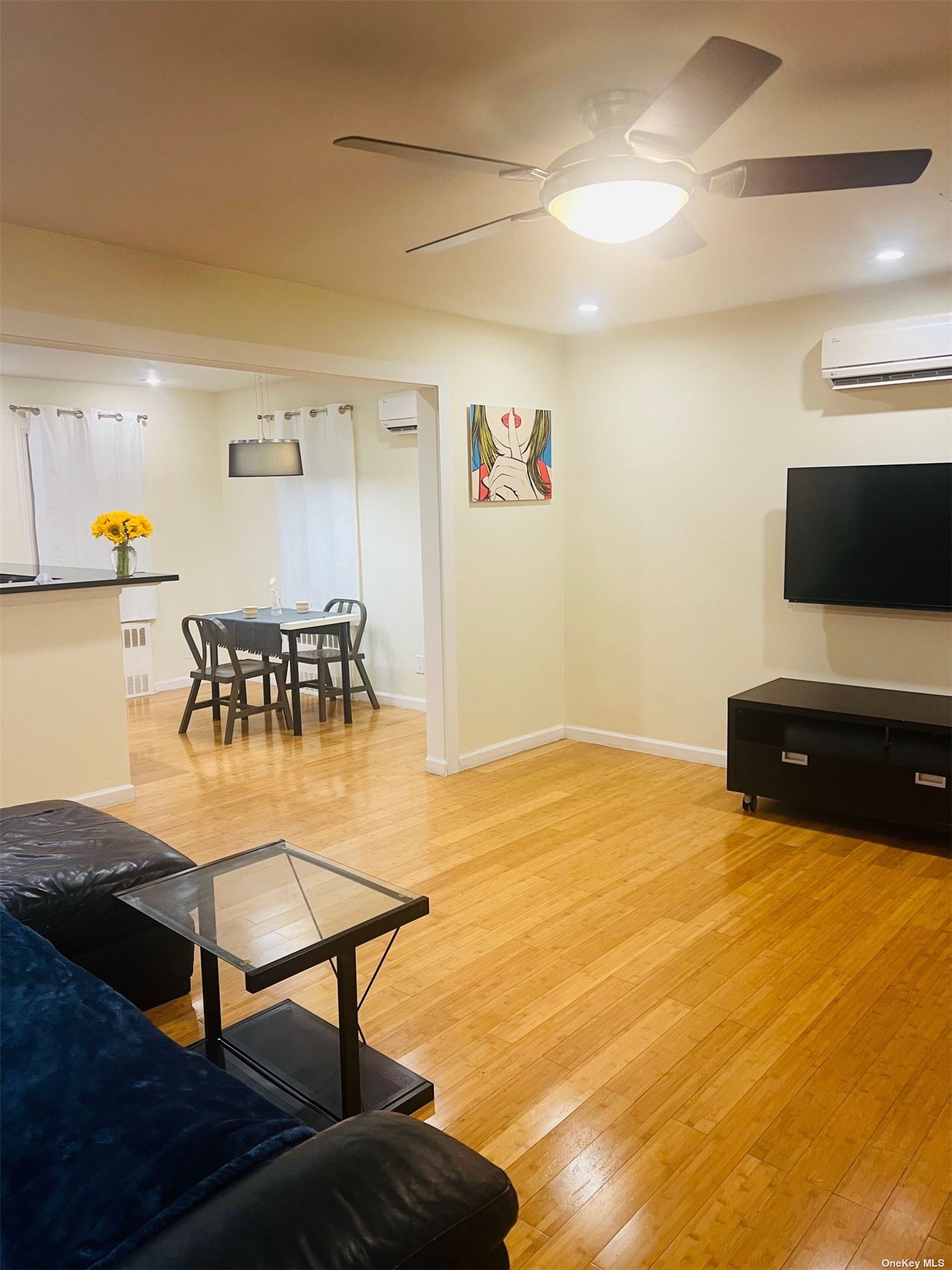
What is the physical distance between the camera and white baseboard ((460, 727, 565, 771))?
5.31 metres

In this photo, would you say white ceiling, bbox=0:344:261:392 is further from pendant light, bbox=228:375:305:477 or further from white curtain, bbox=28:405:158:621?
pendant light, bbox=228:375:305:477

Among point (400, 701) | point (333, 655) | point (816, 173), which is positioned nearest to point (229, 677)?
point (333, 655)

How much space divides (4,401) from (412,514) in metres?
3.17

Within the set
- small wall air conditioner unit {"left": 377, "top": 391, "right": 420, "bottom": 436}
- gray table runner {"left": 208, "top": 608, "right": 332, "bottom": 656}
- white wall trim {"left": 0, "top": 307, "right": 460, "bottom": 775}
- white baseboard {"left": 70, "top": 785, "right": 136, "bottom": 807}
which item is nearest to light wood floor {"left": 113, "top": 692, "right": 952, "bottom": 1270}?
white baseboard {"left": 70, "top": 785, "right": 136, "bottom": 807}

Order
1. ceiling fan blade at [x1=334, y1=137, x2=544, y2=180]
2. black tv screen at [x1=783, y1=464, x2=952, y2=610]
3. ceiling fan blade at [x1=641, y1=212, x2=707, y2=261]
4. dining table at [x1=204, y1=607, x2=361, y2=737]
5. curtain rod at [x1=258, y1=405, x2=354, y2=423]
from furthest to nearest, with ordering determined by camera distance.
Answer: curtain rod at [x1=258, y1=405, x2=354, y2=423] → dining table at [x1=204, y1=607, x2=361, y2=737] → black tv screen at [x1=783, y1=464, x2=952, y2=610] → ceiling fan blade at [x1=641, y1=212, x2=707, y2=261] → ceiling fan blade at [x1=334, y1=137, x2=544, y2=180]

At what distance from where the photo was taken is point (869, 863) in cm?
385

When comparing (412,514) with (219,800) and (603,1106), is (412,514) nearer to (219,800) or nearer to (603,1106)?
(219,800)

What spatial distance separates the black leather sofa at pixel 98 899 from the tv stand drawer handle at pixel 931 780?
9.93 ft

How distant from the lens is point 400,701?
23.1ft

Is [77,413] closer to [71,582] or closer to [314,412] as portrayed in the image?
[314,412]

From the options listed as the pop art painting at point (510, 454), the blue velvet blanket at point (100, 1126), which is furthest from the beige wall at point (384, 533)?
the blue velvet blanket at point (100, 1126)

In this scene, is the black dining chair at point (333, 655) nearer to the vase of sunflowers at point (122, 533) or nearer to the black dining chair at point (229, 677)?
the black dining chair at point (229, 677)

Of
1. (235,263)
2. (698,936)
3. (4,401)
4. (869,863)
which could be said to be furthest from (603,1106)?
(4,401)

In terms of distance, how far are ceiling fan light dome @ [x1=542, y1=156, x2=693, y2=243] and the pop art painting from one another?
2657 mm
